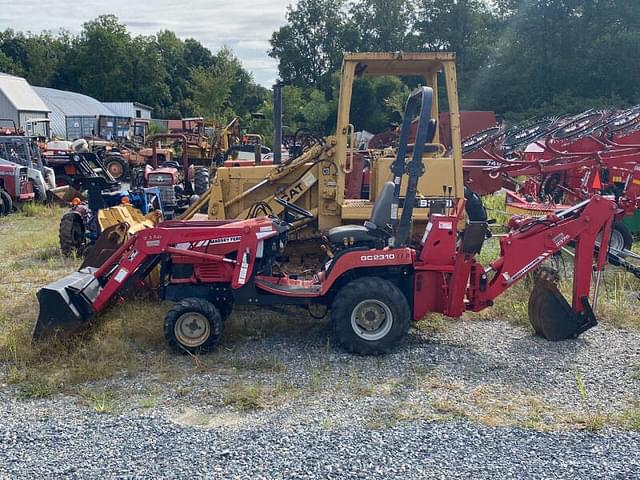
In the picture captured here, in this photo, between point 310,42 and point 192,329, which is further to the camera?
point 310,42

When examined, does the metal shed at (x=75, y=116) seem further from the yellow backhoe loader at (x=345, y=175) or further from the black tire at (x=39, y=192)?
the yellow backhoe loader at (x=345, y=175)

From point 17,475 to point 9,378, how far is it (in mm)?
1586

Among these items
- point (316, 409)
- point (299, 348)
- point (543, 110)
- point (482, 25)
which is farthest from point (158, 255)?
point (482, 25)

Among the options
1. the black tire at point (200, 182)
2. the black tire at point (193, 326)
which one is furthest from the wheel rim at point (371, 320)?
the black tire at point (200, 182)

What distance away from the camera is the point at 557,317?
234 inches

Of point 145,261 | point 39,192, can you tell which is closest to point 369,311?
point 145,261

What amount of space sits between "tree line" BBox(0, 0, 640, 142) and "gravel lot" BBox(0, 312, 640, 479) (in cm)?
1994

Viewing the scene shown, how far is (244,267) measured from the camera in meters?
5.69

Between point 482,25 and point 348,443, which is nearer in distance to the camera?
point 348,443

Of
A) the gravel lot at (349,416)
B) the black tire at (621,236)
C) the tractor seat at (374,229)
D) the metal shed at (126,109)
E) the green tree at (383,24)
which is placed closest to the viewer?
the gravel lot at (349,416)

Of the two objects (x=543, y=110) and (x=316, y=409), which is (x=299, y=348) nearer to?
(x=316, y=409)

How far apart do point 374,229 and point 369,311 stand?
2.48 feet

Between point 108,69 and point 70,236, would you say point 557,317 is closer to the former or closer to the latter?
point 70,236

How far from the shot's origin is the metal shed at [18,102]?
37219 millimetres
